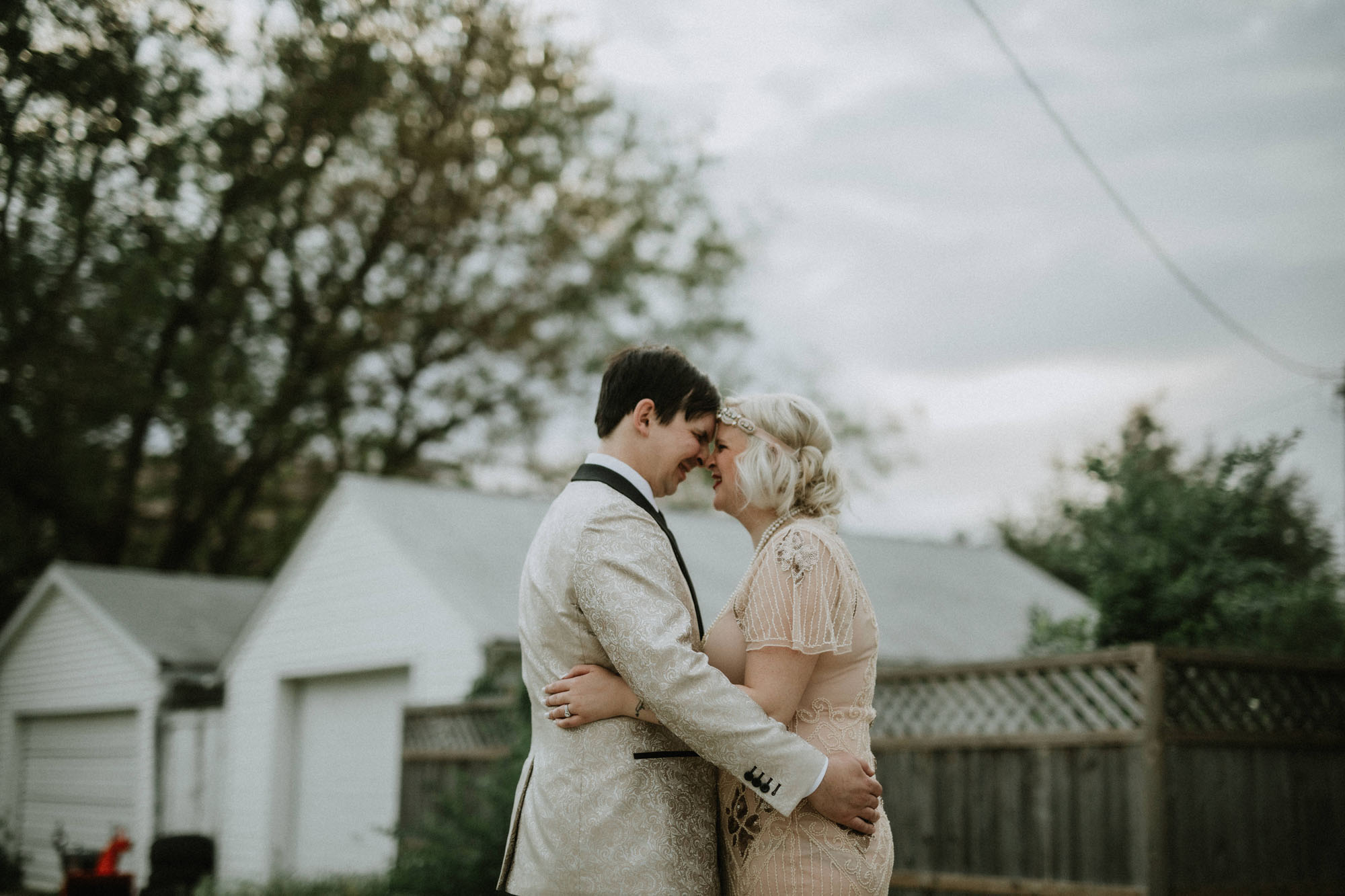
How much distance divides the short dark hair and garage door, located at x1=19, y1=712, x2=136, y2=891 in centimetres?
1508

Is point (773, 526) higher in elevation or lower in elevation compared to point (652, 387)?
lower

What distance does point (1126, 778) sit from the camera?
22.0 ft

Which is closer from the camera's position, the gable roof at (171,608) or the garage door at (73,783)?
the gable roof at (171,608)

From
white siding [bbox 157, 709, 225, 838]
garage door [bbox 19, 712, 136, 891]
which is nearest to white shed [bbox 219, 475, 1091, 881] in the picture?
white siding [bbox 157, 709, 225, 838]

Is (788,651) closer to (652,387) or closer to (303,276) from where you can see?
(652,387)

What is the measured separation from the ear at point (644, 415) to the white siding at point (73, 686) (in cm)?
1383

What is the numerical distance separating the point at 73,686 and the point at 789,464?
1692cm

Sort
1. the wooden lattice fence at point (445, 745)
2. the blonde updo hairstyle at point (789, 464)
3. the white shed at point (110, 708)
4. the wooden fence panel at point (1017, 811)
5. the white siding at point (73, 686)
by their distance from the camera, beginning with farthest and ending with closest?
the white siding at point (73, 686) < the white shed at point (110, 708) < the wooden lattice fence at point (445, 745) < the wooden fence panel at point (1017, 811) < the blonde updo hairstyle at point (789, 464)

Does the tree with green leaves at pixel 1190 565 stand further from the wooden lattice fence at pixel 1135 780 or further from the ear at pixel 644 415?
the ear at pixel 644 415

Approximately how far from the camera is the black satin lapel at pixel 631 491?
9.62 ft

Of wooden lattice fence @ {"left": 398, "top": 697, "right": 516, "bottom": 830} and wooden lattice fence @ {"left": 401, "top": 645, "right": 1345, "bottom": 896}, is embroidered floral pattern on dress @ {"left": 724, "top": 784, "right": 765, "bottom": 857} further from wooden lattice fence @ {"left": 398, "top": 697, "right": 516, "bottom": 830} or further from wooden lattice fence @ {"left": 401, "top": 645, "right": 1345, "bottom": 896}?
wooden lattice fence @ {"left": 398, "top": 697, "right": 516, "bottom": 830}

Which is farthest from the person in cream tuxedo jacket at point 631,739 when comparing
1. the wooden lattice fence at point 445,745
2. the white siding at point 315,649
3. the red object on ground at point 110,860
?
the white siding at point 315,649

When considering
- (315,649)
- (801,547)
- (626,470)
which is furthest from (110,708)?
(801,547)

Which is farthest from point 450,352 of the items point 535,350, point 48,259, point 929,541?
point 929,541
